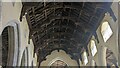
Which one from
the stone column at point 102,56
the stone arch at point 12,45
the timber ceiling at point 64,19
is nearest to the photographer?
the stone arch at point 12,45

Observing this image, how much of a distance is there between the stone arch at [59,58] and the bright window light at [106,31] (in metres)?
13.2

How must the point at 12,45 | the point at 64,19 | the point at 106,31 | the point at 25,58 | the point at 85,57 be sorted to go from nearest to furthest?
the point at 12,45
the point at 106,31
the point at 25,58
the point at 64,19
the point at 85,57

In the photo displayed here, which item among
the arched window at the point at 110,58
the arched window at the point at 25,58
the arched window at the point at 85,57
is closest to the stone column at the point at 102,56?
the arched window at the point at 110,58

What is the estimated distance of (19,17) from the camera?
1238 cm

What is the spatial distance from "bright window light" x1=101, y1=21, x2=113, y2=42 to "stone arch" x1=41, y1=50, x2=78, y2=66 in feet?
43.4

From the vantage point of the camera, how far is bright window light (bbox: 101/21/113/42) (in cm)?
1497

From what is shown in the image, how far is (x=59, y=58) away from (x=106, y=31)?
47.5ft

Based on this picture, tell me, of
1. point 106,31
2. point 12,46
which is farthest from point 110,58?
point 12,46

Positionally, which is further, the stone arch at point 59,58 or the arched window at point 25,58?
the stone arch at point 59,58

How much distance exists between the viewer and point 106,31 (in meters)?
15.6

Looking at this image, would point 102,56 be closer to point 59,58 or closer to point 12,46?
point 12,46

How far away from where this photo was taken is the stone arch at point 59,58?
2909cm

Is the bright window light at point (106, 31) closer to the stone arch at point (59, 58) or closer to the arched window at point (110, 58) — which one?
the arched window at point (110, 58)

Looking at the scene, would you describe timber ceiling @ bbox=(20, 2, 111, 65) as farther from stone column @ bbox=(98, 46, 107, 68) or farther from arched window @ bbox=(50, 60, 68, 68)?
arched window @ bbox=(50, 60, 68, 68)
